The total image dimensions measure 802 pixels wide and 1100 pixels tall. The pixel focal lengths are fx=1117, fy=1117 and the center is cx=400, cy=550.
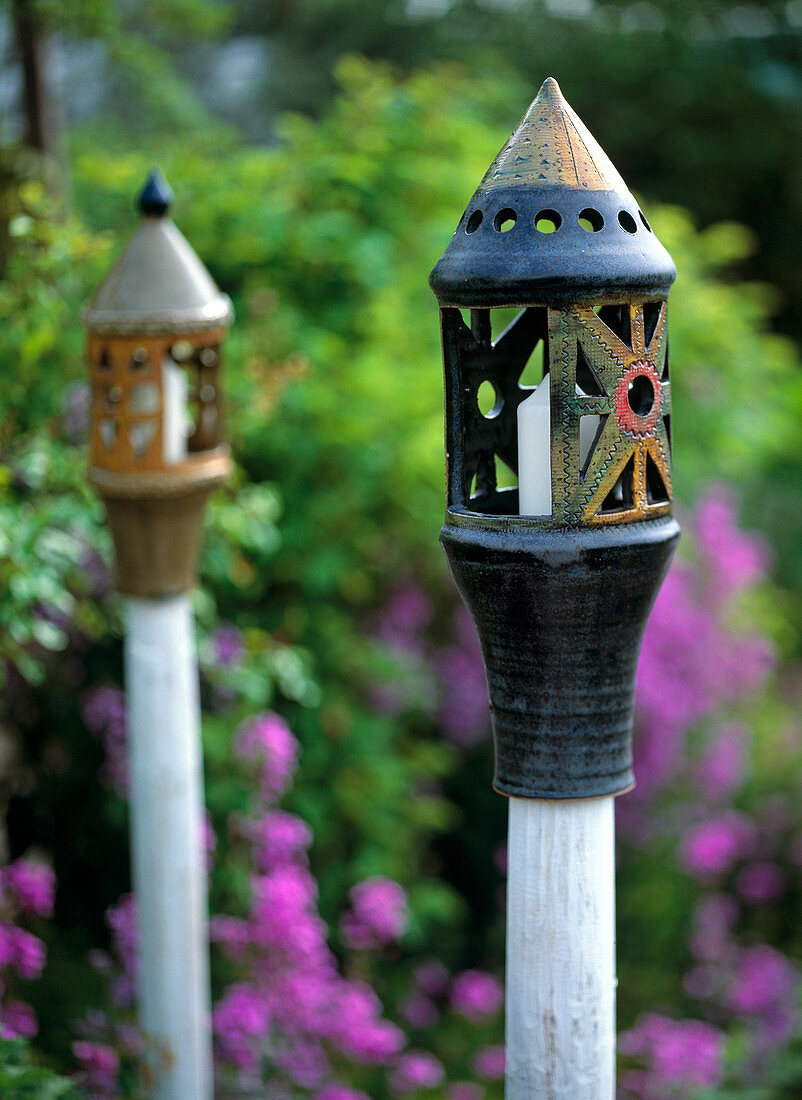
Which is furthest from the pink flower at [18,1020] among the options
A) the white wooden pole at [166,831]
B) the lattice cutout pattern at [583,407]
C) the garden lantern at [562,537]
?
the lattice cutout pattern at [583,407]

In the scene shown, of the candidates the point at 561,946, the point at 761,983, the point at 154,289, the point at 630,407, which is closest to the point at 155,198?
the point at 154,289

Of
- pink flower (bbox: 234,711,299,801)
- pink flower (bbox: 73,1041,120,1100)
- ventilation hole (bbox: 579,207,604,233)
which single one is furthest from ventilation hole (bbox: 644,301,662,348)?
pink flower (bbox: 234,711,299,801)

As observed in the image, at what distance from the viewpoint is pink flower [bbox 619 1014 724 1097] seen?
127 inches

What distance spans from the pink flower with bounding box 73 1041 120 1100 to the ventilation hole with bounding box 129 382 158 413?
4.50 feet

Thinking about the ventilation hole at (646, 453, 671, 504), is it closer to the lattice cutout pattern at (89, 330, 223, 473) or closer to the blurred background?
the lattice cutout pattern at (89, 330, 223, 473)

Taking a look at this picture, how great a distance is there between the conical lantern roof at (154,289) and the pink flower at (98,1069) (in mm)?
1527

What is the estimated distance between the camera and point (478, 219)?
1.49 meters

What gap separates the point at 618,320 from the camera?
1.51 m

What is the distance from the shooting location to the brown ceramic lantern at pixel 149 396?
236 centimetres

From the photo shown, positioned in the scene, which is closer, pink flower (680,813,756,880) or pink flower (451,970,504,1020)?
pink flower (451,970,504,1020)

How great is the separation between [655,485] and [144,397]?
4.21 ft

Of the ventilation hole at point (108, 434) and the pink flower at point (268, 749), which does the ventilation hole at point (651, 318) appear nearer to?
the ventilation hole at point (108, 434)

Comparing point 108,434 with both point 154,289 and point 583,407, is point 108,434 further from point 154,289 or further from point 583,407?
point 583,407

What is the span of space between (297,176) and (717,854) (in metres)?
2.91
